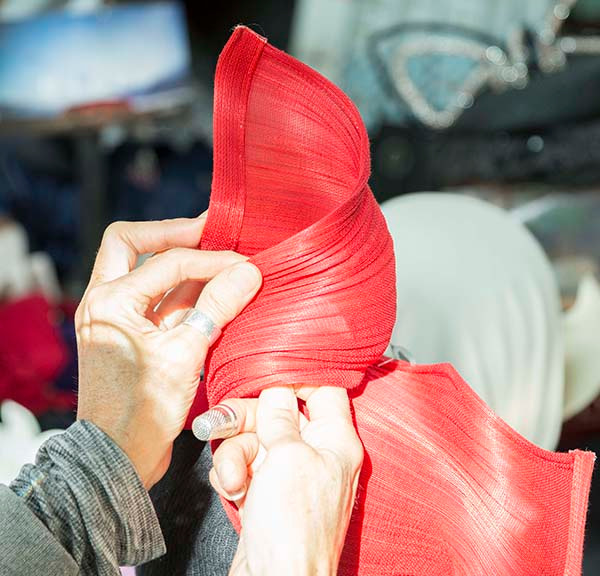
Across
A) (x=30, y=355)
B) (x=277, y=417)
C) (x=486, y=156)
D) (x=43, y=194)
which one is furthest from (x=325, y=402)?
(x=43, y=194)

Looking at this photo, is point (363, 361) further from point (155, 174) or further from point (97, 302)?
point (155, 174)

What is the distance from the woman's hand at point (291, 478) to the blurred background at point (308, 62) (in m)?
0.72

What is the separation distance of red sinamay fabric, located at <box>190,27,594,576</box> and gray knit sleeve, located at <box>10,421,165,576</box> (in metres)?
0.05

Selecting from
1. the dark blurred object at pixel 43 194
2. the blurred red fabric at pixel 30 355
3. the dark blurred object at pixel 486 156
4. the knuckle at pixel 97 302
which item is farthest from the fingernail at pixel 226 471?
the dark blurred object at pixel 43 194

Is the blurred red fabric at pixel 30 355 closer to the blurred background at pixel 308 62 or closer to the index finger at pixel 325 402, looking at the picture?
the blurred background at pixel 308 62

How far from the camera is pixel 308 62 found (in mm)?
1148

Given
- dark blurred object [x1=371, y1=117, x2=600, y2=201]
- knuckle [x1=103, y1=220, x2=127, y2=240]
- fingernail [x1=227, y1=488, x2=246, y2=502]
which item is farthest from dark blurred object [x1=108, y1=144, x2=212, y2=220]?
fingernail [x1=227, y1=488, x2=246, y2=502]

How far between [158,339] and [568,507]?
228 millimetres

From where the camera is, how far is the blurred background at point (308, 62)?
4.04 ft

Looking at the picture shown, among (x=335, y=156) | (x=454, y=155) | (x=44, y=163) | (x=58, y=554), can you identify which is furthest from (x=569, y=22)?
(x=58, y=554)

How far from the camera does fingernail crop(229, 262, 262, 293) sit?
1.21 ft

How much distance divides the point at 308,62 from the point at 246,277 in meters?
0.85

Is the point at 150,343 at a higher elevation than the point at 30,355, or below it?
higher

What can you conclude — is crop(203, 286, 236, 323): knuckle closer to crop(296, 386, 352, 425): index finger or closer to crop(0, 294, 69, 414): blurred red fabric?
crop(296, 386, 352, 425): index finger
